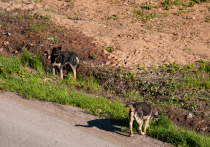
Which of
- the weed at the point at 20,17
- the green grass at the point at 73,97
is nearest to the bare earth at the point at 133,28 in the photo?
the weed at the point at 20,17

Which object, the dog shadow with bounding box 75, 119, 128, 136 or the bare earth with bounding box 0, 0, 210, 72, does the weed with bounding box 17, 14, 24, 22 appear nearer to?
the bare earth with bounding box 0, 0, 210, 72

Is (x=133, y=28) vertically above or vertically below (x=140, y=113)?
above

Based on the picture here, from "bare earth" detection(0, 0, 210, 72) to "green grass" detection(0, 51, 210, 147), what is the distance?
2.33 metres

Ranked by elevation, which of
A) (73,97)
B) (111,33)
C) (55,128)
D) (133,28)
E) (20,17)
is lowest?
(55,128)

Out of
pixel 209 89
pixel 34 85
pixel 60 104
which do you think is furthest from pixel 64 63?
pixel 209 89

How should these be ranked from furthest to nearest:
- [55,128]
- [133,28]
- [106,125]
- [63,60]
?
1. [133,28]
2. [63,60]
3. [106,125]
4. [55,128]

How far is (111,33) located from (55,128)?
20.6 ft

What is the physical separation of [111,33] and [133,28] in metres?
1.13

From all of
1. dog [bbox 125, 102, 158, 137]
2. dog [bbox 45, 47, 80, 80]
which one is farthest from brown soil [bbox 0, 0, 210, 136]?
dog [bbox 125, 102, 158, 137]

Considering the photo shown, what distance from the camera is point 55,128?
20.7 ft

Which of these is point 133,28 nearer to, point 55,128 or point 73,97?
point 73,97

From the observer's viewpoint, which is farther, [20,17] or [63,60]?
[20,17]

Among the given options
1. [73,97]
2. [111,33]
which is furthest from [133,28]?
[73,97]

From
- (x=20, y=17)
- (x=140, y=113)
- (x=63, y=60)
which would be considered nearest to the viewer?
(x=140, y=113)
